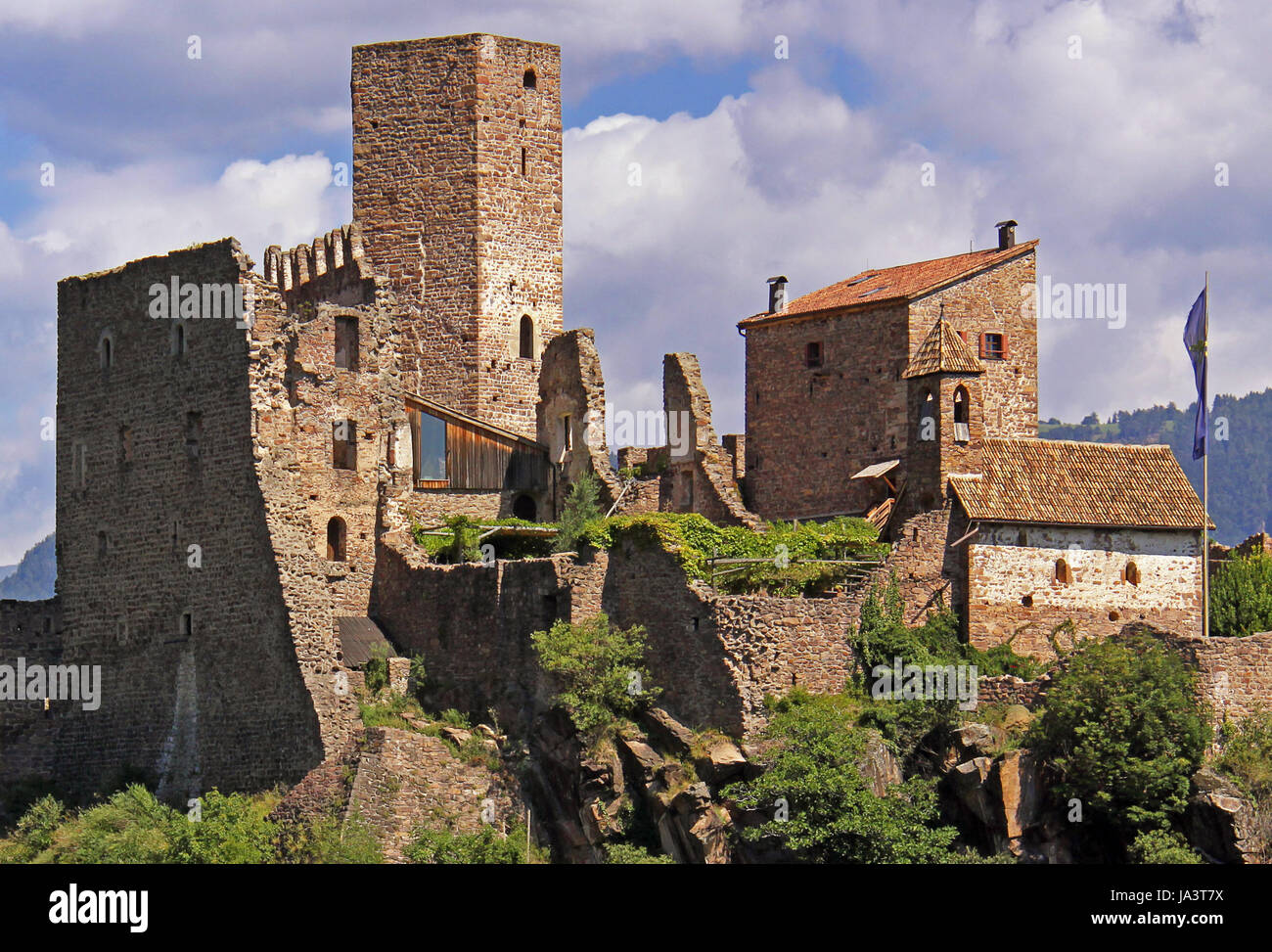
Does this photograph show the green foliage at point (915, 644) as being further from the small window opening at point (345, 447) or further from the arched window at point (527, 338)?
the arched window at point (527, 338)

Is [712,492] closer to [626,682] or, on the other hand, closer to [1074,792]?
[626,682]

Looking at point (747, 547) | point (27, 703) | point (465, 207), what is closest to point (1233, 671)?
point (747, 547)

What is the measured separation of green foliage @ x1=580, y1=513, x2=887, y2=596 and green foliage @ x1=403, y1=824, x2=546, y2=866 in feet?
23.1

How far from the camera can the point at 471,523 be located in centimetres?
5938

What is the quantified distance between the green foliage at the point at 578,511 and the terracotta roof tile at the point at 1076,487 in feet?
29.3

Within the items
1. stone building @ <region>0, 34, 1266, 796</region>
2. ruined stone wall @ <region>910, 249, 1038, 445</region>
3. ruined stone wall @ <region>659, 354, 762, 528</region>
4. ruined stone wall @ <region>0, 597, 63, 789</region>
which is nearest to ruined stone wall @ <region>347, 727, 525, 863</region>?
stone building @ <region>0, 34, 1266, 796</region>

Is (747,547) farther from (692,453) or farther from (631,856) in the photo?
(692,453)

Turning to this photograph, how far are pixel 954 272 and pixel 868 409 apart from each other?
434 cm

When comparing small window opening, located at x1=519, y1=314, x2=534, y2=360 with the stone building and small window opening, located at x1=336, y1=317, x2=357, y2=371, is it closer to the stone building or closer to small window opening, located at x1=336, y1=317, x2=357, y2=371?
the stone building

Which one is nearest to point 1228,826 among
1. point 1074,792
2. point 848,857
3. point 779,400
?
point 1074,792

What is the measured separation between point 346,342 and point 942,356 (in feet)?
48.4

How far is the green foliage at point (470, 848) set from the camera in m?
50.6

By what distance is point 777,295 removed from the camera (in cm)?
6681

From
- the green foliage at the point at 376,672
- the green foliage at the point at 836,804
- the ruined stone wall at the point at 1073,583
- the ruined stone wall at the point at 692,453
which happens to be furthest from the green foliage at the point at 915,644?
the green foliage at the point at 376,672
